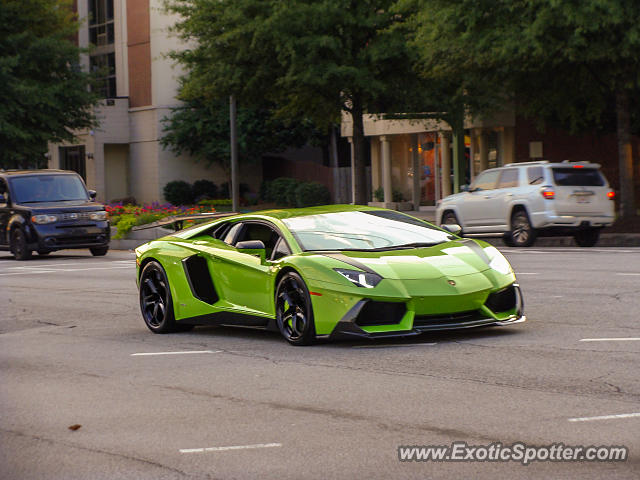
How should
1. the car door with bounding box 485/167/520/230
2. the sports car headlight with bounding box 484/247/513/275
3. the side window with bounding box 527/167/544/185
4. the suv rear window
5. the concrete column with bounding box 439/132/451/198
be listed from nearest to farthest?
the sports car headlight with bounding box 484/247/513/275 < the suv rear window < the side window with bounding box 527/167/544/185 < the car door with bounding box 485/167/520/230 < the concrete column with bounding box 439/132/451/198

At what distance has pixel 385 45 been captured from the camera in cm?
3422

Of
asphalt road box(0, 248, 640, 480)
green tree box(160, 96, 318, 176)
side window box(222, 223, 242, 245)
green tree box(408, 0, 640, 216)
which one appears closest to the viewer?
asphalt road box(0, 248, 640, 480)

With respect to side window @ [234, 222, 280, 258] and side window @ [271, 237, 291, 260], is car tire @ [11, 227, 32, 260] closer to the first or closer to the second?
side window @ [234, 222, 280, 258]

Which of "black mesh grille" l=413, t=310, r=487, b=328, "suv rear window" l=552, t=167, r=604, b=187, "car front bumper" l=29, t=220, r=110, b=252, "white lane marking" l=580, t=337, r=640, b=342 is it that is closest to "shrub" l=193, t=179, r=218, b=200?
"car front bumper" l=29, t=220, r=110, b=252

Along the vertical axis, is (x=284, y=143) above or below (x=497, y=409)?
above

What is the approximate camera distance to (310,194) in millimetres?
53969

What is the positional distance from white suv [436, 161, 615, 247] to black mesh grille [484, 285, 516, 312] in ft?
46.8

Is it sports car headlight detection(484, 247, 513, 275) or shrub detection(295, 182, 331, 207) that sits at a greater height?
shrub detection(295, 182, 331, 207)

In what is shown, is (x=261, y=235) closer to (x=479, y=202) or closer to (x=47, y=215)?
(x=479, y=202)

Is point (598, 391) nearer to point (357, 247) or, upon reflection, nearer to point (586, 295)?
point (357, 247)

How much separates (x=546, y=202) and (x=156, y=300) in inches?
549

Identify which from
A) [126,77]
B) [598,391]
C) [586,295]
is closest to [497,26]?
[586,295]

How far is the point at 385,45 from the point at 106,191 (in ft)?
110

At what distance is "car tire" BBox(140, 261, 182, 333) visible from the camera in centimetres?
1148
